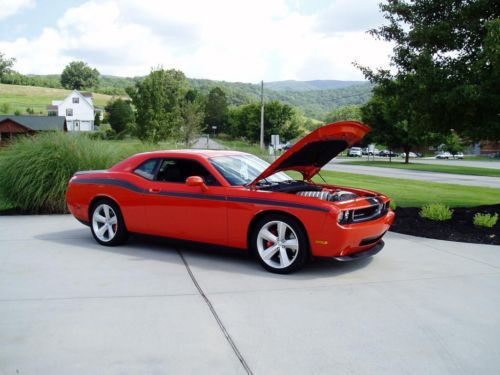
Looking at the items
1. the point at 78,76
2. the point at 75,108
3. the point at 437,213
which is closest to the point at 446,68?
the point at 437,213

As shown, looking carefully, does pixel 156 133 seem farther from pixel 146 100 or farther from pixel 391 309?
pixel 391 309

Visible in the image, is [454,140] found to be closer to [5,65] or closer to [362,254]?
[362,254]

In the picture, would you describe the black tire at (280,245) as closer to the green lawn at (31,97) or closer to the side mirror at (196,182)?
the side mirror at (196,182)

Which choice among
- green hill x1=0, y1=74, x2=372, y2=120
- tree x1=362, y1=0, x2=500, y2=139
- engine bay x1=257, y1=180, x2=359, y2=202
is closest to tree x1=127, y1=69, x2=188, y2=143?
tree x1=362, y1=0, x2=500, y2=139

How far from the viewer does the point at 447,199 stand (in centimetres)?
1406

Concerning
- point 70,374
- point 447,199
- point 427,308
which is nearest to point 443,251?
point 427,308

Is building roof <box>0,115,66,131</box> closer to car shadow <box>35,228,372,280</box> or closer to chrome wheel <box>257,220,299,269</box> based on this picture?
car shadow <box>35,228,372,280</box>

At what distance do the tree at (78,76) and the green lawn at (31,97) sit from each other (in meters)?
23.2

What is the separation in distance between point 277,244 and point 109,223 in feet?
9.13

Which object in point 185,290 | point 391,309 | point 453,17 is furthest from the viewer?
point 453,17

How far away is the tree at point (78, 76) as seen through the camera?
156 meters

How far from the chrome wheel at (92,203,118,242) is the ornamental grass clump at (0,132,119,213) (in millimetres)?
3622

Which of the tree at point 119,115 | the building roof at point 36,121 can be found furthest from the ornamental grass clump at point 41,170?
the tree at point 119,115

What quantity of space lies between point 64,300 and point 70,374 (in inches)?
64.3
